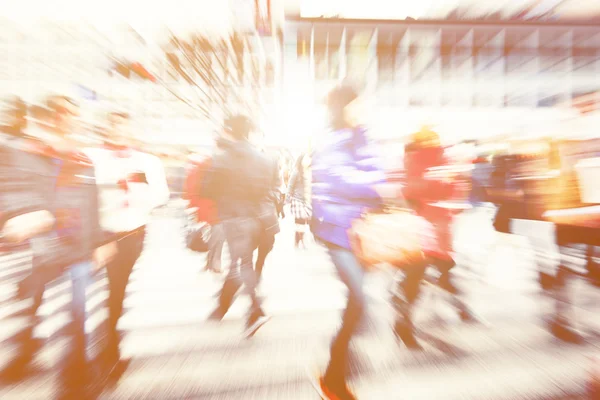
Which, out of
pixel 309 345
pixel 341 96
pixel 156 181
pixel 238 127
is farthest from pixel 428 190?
pixel 156 181

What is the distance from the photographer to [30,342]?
2674mm

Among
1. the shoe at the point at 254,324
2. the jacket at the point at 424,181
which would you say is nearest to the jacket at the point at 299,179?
the jacket at the point at 424,181

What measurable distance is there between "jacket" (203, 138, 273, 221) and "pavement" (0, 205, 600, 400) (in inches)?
36.6

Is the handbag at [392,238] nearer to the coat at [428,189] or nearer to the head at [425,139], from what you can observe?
the coat at [428,189]

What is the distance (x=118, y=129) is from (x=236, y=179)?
0.85 m

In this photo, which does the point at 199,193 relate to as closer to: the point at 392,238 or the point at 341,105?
the point at 341,105

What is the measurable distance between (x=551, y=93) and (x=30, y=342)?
23.0 metres

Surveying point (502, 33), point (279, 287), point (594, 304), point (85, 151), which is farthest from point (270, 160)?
point (502, 33)

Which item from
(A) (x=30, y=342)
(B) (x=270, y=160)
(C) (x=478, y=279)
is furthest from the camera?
(C) (x=478, y=279)

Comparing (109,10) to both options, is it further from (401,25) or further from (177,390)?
(401,25)

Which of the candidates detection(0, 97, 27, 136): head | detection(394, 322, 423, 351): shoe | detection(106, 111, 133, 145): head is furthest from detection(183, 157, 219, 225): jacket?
detection(394, 322, 423, 351): shoe

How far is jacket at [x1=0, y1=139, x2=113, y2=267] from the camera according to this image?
1957mm

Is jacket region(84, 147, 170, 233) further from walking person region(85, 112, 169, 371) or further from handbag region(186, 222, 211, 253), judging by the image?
handbag region(186, 222, 211, 253)

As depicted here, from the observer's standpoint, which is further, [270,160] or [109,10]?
[109,10]
